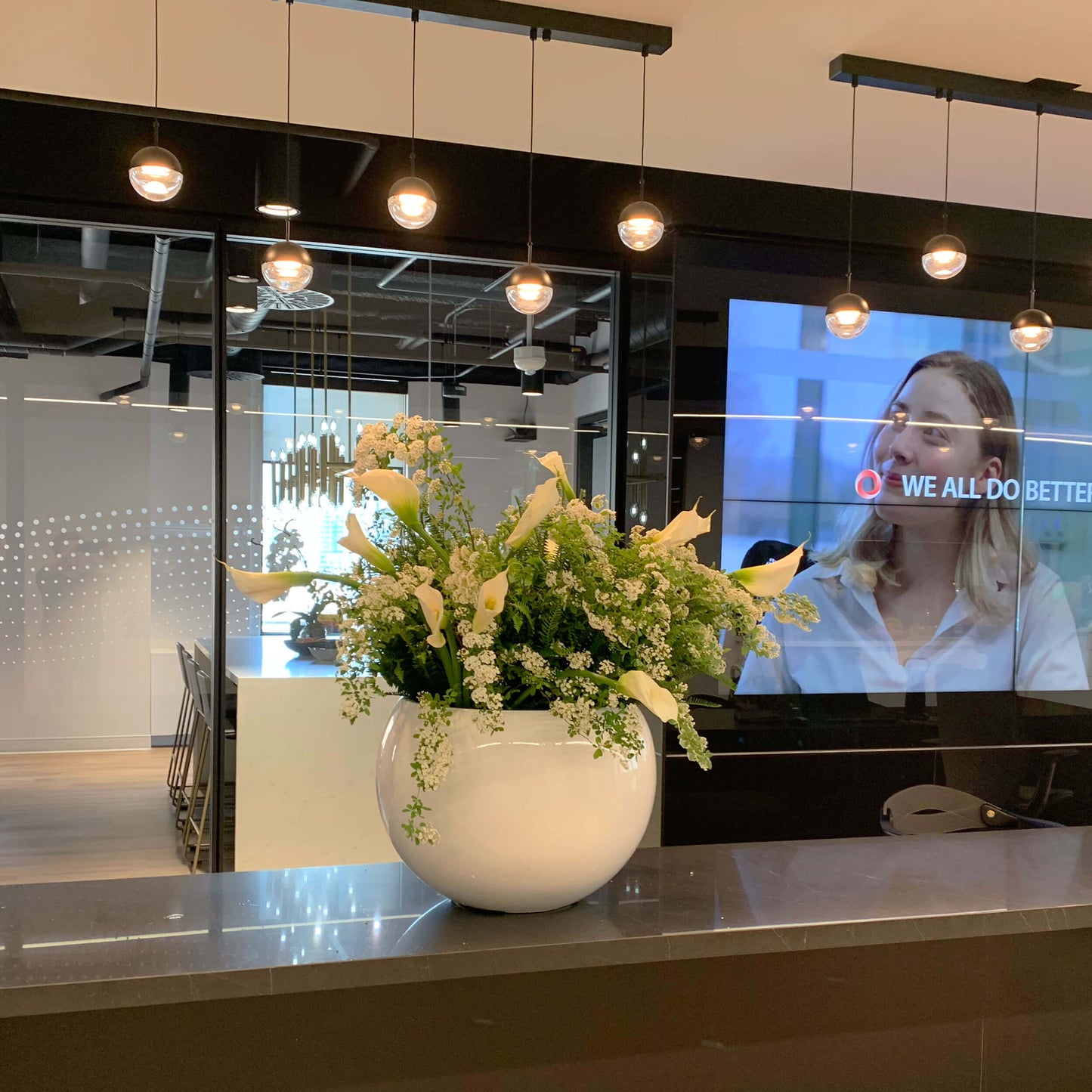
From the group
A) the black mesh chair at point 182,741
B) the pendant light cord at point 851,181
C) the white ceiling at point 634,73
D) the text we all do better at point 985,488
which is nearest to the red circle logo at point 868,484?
the text we all do better at point 985,488

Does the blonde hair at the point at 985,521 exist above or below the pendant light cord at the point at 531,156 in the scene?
below

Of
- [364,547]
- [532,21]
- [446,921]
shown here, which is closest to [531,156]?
[532,21]

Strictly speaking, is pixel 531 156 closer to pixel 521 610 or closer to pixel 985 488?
pixel 985 488

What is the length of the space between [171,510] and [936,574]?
3311mm

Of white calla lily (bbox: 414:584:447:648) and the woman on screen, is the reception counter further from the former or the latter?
the woman on screen

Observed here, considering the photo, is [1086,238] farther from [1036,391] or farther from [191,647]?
[191,647]

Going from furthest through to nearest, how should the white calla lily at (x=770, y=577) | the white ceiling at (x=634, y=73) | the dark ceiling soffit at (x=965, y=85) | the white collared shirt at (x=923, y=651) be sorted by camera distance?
the white collared shirt at (x=923, y=651) < the dark ceiling soffit at (x=965, y=85) < the white ceiling at (x=634, y=73) < the white calla lily at (x=770, y=577)

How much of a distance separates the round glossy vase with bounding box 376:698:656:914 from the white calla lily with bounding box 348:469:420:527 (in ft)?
0.95

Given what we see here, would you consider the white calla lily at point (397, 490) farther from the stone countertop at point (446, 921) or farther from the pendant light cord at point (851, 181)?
the pendant light cord at point (851, 181)

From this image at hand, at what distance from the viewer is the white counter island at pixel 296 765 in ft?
14.8

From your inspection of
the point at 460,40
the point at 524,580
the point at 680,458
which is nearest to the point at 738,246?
the point at 680,458

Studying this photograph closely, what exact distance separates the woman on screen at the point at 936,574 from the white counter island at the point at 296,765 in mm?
1788

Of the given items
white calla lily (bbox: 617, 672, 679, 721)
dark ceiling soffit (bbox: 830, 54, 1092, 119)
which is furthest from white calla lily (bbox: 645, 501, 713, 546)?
dark ceiling soffit (bbox: 830, 54, 1092, 119)

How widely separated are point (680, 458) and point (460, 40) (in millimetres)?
1938
